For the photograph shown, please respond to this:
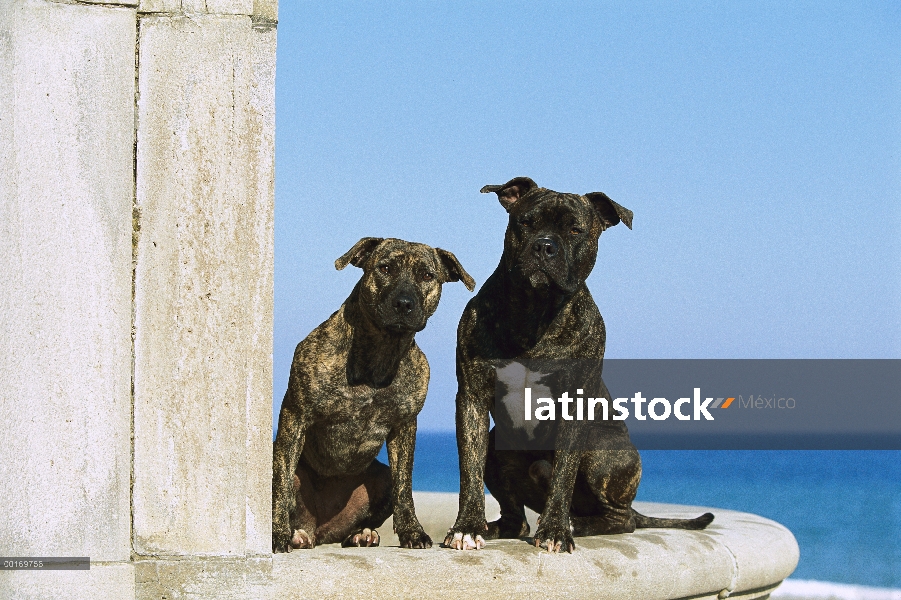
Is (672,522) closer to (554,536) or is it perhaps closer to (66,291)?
(554,536)

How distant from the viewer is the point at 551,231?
19.9 feet

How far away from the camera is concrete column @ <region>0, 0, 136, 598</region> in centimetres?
454

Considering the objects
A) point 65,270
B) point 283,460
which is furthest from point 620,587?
point 65,270

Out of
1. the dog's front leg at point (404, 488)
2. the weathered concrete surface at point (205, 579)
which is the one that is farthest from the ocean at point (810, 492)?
the weathered concrete surface at point (205, 579)

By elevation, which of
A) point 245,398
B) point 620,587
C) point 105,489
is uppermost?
point 245,398

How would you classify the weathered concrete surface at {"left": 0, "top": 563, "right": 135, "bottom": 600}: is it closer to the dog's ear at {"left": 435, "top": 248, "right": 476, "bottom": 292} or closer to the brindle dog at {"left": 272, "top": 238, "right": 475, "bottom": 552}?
the brindle dog at {"left": 272, "top": 238, "right": 475, "bottom": 552}

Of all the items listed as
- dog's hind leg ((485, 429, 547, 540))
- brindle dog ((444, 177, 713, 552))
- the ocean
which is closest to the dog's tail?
brindle dog ((444, 177, 713, 552))

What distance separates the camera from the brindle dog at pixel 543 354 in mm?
5949

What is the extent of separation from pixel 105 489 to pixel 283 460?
4.21ft

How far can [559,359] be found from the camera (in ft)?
19.9

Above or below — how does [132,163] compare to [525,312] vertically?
above

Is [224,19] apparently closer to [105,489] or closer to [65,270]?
[65,270]

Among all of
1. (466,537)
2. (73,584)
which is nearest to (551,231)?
(466,537)

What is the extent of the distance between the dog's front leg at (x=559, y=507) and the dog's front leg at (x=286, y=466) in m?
1.19
